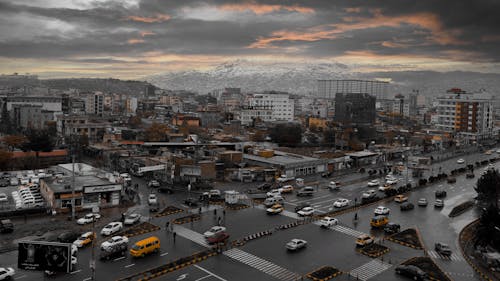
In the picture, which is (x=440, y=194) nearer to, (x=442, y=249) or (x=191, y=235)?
(x=442, y=249)

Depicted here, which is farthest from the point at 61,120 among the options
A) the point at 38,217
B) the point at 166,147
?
the point at 38,217

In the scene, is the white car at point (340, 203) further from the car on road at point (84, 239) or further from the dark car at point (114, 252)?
the car on road at point (84, 239)

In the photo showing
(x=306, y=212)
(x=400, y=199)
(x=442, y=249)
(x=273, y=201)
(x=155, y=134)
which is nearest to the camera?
(x=442, y=249)

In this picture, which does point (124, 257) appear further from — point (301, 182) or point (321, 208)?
point (301, 182)

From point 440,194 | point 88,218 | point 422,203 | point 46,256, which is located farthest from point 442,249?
point 88,218

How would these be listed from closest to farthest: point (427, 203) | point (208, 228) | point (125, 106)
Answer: point (208, 228), point (427, 203), point (125, 106)

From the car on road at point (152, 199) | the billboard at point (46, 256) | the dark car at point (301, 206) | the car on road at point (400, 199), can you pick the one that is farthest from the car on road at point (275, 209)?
the billboard at point (46, 256)
